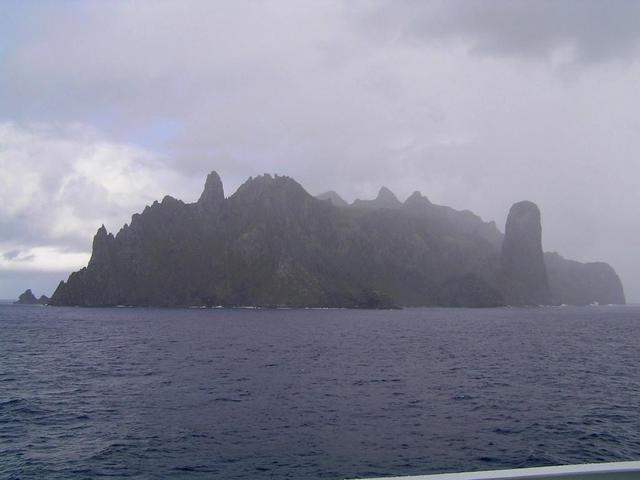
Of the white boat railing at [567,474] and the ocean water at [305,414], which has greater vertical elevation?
the white boat railing at [567,474]

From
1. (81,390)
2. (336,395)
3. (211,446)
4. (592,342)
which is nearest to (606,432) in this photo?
(336,395)

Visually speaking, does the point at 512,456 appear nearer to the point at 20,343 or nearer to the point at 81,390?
the point at 81,390

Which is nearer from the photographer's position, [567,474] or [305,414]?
[567,474]

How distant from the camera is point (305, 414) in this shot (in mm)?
40156

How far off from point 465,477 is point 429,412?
32245 millimetres

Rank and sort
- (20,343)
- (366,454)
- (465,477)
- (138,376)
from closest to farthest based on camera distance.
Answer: (465,477) < (366,454) < (138,376) < (20,343)

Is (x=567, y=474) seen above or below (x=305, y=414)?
above

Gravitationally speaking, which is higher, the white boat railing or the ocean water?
the white boat railing

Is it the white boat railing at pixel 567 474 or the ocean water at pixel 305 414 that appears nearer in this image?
the white boat railing at pixel 567 474

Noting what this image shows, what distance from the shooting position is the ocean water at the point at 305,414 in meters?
29.7

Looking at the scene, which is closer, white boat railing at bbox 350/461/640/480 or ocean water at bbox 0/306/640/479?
white boat railing at bbox 350/461/640/480

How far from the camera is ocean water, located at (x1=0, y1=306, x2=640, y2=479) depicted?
97.5 feet

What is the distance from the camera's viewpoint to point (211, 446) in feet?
105

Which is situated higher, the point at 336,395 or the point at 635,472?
the point at 635,472
